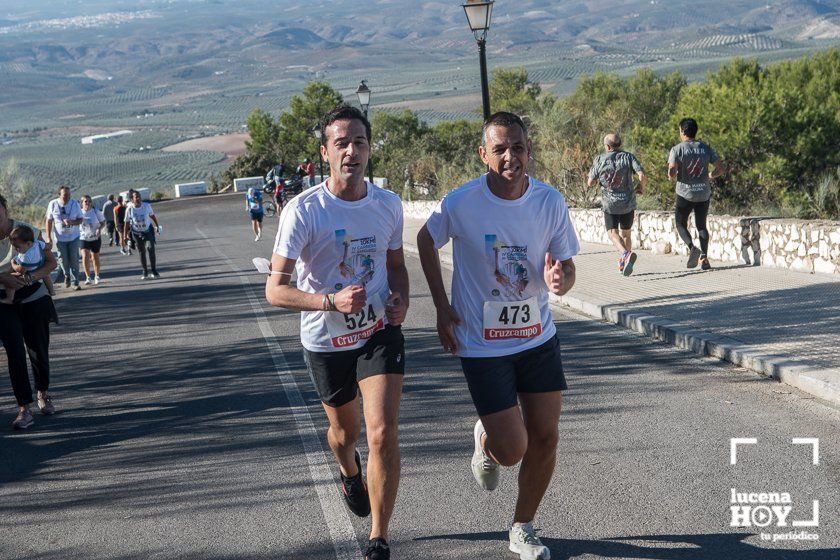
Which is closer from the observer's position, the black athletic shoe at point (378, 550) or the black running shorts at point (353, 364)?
the black athletic shoe at point (378, 550)

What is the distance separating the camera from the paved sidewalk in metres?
8.69

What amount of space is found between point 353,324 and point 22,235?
475cm

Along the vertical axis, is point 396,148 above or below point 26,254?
below

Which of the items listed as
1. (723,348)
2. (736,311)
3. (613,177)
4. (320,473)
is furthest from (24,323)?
(613,177)

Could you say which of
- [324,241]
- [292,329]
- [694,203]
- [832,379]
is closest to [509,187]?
[324,241]

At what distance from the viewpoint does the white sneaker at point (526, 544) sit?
5004mm

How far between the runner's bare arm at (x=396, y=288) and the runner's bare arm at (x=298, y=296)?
10.4 inches

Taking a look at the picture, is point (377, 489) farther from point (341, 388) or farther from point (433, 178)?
point (433, 178)

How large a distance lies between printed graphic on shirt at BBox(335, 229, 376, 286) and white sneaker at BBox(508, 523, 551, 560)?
1321 millimetres

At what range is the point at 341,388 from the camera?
17.7ft

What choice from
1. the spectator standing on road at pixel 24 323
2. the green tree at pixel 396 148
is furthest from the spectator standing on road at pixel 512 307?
the green tree at pixel 396 148

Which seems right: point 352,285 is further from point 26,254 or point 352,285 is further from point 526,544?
point 26,254

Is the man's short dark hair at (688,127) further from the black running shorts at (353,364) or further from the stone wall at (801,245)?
the black running shorts at (353,364)

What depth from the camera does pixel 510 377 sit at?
510 centimetres
